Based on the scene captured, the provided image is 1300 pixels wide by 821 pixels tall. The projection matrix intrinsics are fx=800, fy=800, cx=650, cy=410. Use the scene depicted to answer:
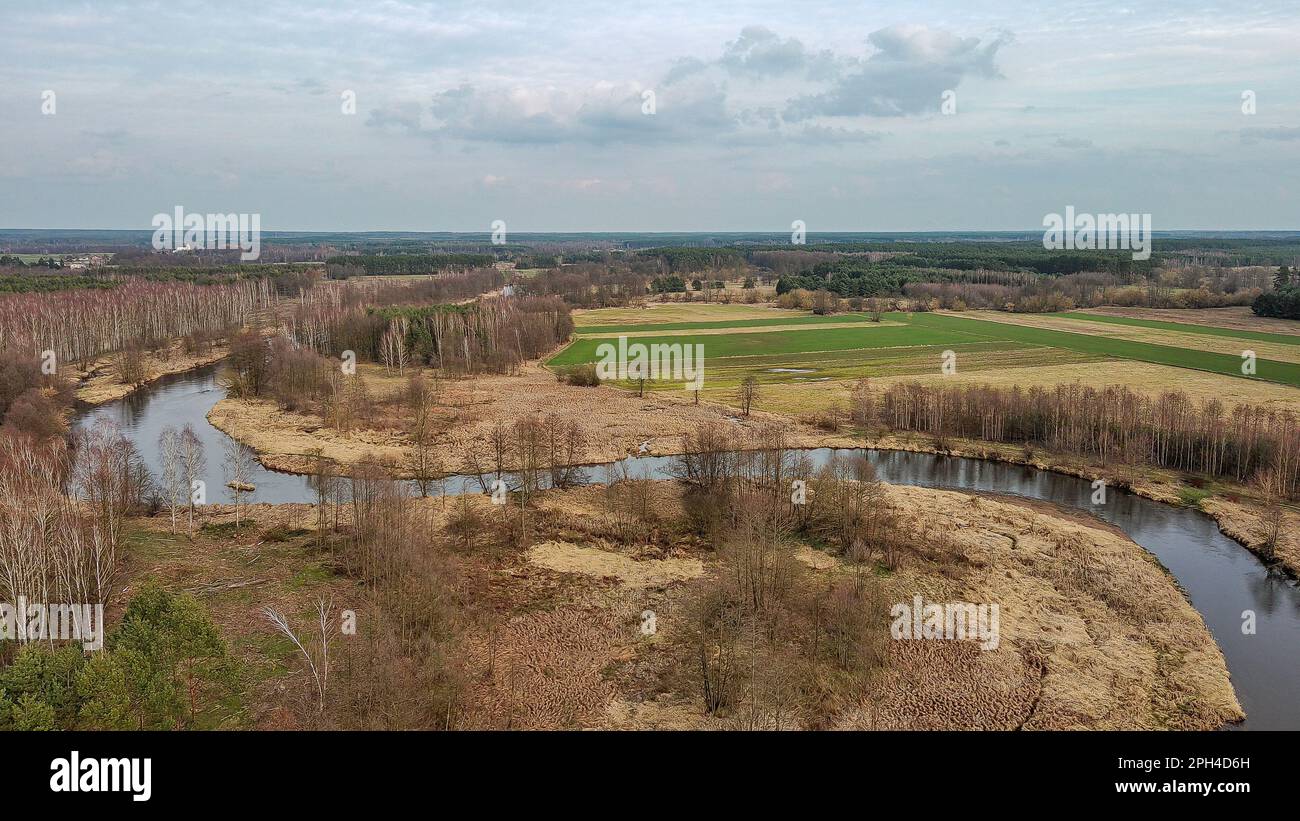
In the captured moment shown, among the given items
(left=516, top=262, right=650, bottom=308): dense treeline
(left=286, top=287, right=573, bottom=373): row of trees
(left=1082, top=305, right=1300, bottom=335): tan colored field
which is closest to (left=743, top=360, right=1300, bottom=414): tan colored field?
(left=286, top=287, right=573, bottom=373): row of trees

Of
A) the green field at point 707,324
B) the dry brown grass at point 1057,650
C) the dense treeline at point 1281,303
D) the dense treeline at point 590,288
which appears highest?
the dense treeline at point 590,288

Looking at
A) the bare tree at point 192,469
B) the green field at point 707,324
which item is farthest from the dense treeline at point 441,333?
the bare tree at point 192,469

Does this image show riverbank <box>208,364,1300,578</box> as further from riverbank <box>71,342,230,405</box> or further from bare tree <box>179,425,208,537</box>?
riverbank <box>71,342,230,405</box>

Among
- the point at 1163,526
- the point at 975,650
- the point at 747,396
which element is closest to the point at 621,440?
the point at 747,396

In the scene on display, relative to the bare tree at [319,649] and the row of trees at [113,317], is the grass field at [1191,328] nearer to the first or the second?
the bare tree at [319,649]

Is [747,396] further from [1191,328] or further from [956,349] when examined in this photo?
[1191,328]
